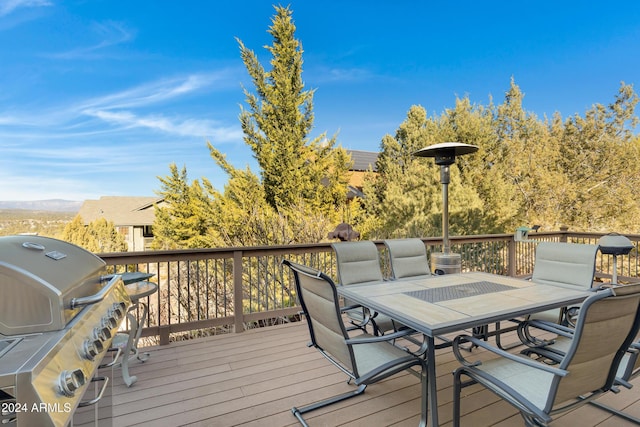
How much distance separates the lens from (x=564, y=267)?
3068 mm

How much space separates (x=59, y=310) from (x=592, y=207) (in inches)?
574

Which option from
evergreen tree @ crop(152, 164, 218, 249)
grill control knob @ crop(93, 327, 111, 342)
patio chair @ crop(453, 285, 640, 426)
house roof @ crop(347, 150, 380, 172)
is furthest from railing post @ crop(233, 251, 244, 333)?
house roof @ crop(347, 150, 380, 172)

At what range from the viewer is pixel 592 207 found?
37.0 feet

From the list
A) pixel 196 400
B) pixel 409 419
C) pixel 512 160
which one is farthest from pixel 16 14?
pixel 512 160

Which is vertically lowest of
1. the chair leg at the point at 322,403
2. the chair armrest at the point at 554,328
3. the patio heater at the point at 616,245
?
the chair leg at the point at 322,403

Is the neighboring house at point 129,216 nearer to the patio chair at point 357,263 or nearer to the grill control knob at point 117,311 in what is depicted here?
the patio chair at point 357,263

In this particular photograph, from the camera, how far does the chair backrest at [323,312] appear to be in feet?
5.75

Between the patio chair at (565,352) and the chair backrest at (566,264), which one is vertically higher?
the chair backrest at (566,264)

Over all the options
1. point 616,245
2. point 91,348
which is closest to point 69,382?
point 91,348

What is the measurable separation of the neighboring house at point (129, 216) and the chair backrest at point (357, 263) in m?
18.0

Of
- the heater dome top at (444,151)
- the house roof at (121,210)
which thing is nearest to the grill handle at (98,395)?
the heater dome top at (444,151)

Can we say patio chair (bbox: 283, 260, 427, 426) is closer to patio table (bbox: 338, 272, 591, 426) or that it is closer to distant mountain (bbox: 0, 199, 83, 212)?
patio table (bbox: 338, 272, 591, 426)

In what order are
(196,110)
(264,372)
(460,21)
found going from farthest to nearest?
(196,110)
(460,21)
(264,372)

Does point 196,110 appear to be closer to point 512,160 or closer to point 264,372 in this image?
point 512,160
